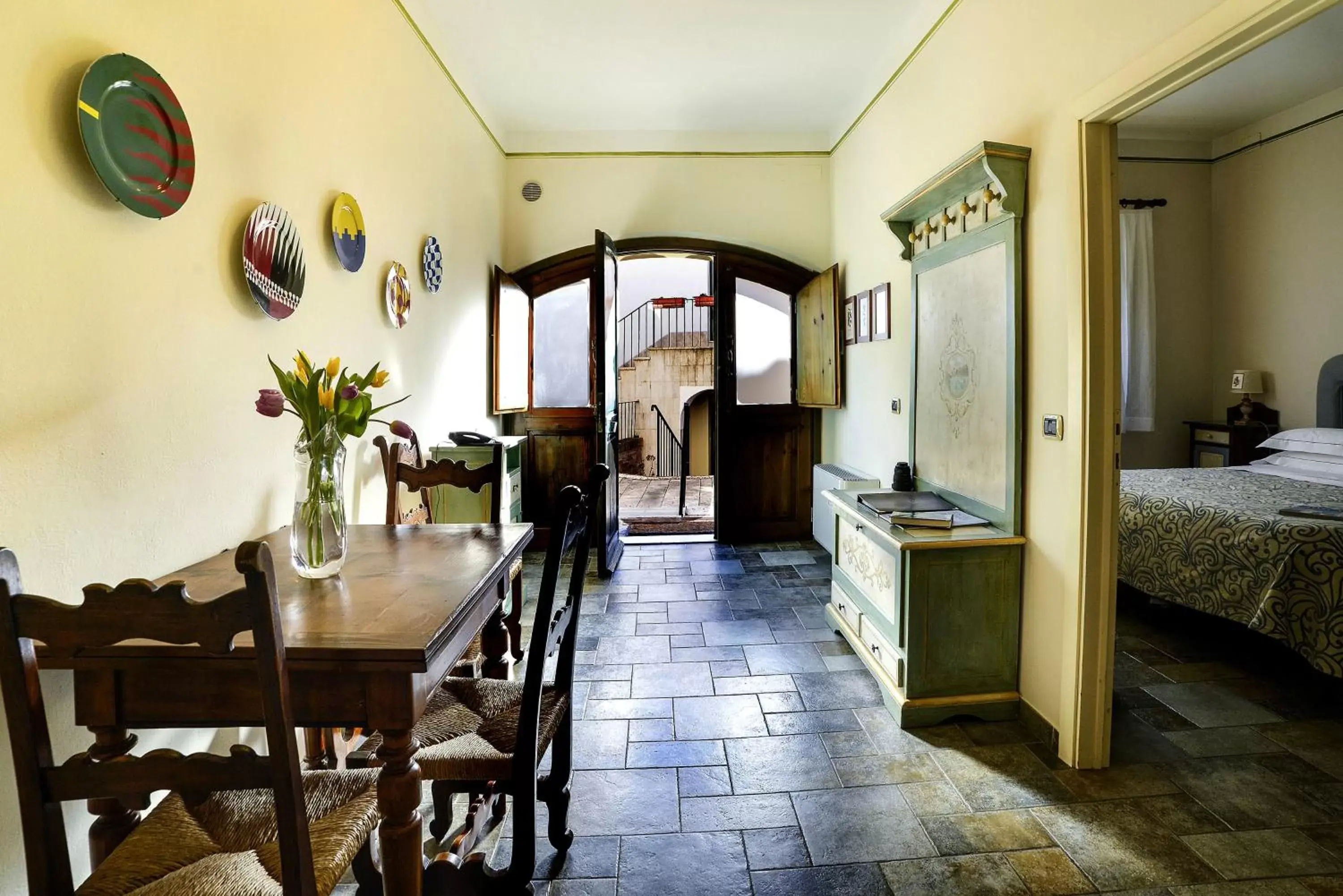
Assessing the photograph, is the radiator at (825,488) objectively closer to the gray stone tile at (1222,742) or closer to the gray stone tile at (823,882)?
the gray stone tile at (1222,742)

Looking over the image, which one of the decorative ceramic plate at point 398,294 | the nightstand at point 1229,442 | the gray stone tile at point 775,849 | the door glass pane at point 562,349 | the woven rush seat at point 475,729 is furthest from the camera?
the door glass pane at point 562,349

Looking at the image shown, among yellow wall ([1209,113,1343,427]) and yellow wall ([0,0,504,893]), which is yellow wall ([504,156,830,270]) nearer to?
yellow wall ([0,0,504,893])

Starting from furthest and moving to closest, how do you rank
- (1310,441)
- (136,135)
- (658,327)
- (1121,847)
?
1. (658,327)
2. (1310,441)
3. (1121,847)
4. (136,135)

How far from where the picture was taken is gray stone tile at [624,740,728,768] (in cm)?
248

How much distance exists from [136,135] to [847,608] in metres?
3.34

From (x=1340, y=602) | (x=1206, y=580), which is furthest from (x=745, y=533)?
(x=1340, y=602)

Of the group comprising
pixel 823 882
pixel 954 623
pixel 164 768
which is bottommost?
pixel 823 882

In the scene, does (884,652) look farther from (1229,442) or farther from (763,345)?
(1229,442)

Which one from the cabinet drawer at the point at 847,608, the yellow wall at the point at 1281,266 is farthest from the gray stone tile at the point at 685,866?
the yellow wall at the point at 1281,266

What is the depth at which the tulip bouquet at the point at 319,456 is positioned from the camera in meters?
1.70

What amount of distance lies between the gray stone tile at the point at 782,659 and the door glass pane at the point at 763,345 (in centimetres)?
269

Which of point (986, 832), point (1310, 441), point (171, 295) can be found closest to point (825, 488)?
point (1310, 441)

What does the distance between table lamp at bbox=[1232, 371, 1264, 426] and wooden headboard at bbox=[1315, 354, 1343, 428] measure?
1.34 feet

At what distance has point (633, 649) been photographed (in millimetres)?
3527
